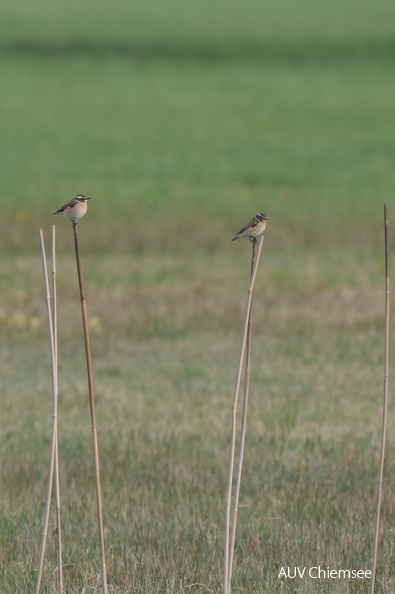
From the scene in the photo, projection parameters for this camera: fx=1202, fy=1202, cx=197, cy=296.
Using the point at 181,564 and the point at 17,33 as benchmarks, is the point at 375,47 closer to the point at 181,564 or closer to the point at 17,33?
the point at 17,33

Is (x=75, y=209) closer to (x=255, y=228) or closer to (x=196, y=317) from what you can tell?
(x=255, y=228)

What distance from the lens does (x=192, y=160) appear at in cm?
2448

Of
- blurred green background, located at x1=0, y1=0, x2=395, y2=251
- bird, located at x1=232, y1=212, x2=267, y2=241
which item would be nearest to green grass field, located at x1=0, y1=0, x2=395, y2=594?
blurred green background, located at x1=0, y1=0, x2=395, y2=251

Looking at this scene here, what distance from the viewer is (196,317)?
38.6 ft

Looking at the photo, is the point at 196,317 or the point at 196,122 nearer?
the point at 196,317

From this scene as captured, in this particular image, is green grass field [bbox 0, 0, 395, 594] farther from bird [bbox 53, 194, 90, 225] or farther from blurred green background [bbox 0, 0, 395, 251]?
bird [bbox 53, 194, 90, 225]

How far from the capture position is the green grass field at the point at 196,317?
535 centimetres

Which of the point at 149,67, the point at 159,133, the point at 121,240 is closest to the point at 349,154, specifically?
the point at 159,133

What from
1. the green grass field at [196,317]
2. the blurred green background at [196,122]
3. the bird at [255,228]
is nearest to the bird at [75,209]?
the bird at [255,228]

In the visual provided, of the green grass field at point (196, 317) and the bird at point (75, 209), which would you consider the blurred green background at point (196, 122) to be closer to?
the green grass field at point (196, 317)

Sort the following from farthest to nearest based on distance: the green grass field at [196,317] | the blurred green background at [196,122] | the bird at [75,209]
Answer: the blurred green background at [196,122]
the green grass field at [196,317]
the bird at [75,209]

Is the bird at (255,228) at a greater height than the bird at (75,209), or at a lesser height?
lesser

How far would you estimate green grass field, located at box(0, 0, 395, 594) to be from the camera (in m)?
5.35

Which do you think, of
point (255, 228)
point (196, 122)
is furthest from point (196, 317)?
point (196, 122)
